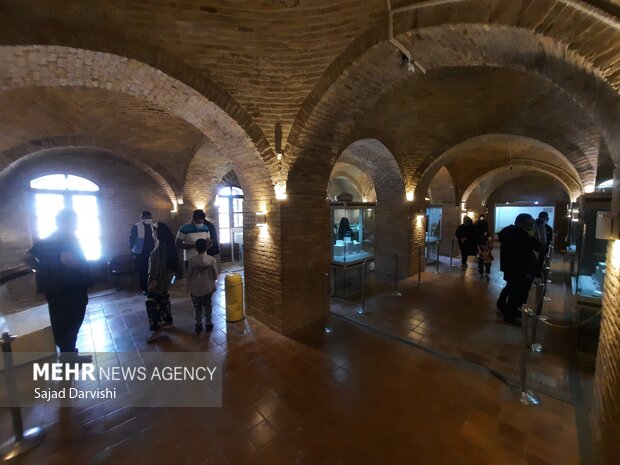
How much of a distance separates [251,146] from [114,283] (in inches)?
273

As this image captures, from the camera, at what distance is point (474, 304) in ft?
20.4

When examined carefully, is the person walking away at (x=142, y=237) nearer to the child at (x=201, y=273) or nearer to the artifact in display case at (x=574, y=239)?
the child at (x=201, y=273)

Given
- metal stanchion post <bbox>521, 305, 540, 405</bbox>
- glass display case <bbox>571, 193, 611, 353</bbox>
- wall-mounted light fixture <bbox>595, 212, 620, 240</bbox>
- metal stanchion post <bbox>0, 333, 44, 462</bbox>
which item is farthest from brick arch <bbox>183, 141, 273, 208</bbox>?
glass display case <bbox>571, 193, 611, 353</bbox>

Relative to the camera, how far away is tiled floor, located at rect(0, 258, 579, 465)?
243cm

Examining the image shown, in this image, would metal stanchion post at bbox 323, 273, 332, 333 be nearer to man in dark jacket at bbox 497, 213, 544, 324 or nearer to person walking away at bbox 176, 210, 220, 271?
person walking away at bbox 176, 210, 220, 271

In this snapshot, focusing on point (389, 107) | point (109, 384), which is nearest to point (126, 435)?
point (109, 384)

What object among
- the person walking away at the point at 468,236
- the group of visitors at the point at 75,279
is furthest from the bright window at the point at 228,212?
the person walking away at the point at 468,236

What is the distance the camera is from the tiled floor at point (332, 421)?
2.43 metres

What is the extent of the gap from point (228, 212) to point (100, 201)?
4.38 meters

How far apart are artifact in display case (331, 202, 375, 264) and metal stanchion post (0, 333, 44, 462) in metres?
5.48

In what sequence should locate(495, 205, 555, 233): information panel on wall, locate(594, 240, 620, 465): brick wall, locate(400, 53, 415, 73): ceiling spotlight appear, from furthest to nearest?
locate(495, 205, 555, 233): information panel on wall < locate(400, 53, 415, 73): ceiling spotlight < locate(594, 240, 620, 465): brick wall

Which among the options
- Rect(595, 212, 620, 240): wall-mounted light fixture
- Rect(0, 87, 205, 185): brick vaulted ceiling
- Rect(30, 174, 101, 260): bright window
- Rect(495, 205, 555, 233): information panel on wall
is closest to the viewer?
Rect(595, 212, 620, 240): wall-mounted light fixture

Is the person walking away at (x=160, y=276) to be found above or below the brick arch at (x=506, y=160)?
below

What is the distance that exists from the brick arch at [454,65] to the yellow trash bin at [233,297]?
6.93ft
